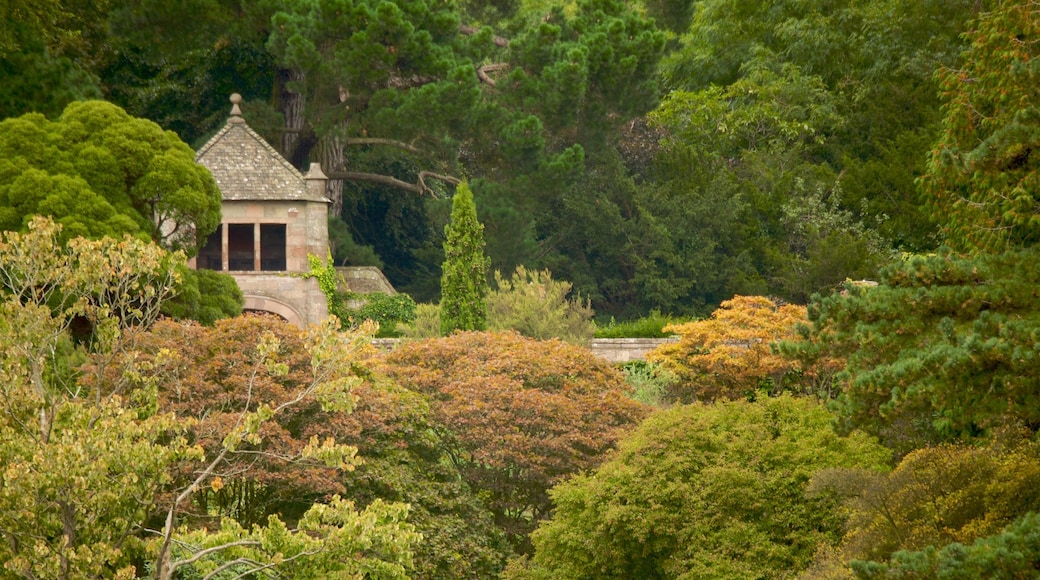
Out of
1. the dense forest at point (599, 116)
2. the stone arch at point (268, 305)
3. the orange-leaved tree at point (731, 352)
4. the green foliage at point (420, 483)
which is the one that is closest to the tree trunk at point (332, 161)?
the dense forest at point (599, 116)

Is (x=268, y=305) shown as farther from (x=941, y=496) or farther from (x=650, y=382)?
(x=941, y=496)

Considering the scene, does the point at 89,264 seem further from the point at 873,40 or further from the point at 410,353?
the point at 873,40

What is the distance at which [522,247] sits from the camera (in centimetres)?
3938

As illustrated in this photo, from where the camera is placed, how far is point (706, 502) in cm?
1714

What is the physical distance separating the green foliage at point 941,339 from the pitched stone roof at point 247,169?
22213mm

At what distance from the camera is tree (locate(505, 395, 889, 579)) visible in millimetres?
16641

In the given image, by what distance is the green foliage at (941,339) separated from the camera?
1112 cm

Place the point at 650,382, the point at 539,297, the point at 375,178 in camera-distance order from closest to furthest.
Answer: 1. the point at 650,382
2. the point at 539,297
3. the point at 375,178

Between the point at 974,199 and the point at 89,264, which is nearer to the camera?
the point at 89,264

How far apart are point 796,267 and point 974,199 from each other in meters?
20.5

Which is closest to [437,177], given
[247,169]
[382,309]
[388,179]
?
[388,179]

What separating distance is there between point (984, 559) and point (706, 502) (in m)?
6.43

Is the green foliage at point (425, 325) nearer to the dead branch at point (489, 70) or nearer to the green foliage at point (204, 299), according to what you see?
the green foliage at point (204, 299)

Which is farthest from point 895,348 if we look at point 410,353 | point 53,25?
point 53,25
